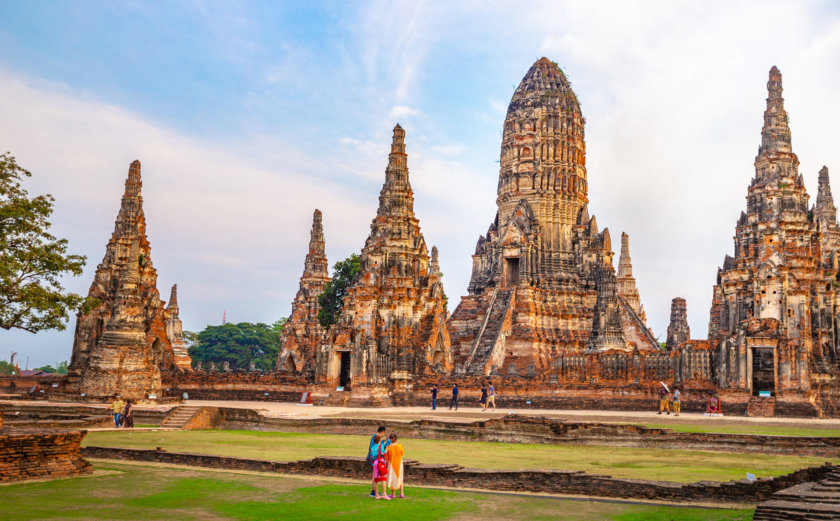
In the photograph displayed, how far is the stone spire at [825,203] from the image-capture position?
42.4m

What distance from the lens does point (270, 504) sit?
980 centimetres

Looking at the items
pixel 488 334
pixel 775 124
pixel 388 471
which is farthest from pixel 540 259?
pixel 388 471

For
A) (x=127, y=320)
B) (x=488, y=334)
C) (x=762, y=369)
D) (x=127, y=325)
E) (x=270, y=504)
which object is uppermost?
(x=488, y=334)

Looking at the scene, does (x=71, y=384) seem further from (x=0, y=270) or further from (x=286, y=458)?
(x=286, y=458)

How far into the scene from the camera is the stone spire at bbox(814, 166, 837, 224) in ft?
139

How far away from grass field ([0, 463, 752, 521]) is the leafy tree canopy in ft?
189

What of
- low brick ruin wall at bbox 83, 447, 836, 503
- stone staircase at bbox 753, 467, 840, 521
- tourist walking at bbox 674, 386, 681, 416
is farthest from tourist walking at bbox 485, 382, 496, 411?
stone staircase at bbox 753, 467, 840, 521

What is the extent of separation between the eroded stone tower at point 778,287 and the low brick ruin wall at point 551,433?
1083cm

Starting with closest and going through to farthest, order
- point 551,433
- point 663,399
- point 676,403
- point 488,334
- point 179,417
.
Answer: point 551,433 → point 179,417 → point 676,403 → point 663,399 → point 488,334

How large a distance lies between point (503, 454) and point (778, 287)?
19089 millimetres

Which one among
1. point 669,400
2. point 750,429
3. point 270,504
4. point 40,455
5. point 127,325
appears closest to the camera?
point 270,504

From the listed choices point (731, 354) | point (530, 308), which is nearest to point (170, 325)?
point (530, 308)

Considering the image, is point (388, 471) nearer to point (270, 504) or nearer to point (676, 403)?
point (270, 504)

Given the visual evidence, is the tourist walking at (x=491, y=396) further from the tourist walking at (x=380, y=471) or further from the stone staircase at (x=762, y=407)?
the tourist walking at (x=380, y=471)
